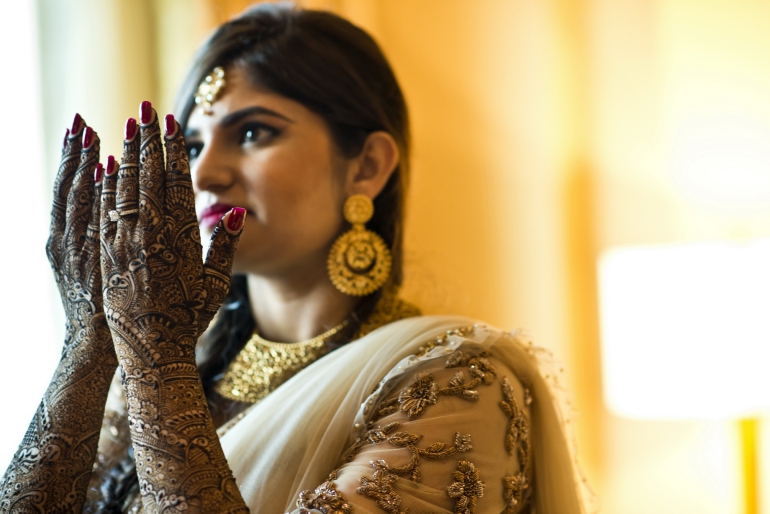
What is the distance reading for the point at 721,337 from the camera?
5.63 feet

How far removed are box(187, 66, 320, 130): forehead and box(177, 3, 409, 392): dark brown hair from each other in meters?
0.01

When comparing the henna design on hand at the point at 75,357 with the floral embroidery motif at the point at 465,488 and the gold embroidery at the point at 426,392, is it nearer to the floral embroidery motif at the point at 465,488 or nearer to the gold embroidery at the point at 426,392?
the gold embroidery at the point at 426,392

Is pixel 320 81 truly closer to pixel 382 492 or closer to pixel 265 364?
pixel 265 364

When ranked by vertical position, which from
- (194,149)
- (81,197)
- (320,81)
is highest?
(320,81)

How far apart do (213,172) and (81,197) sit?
0.27m

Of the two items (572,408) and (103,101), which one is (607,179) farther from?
(103,101)

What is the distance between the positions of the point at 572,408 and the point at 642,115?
1025 mm

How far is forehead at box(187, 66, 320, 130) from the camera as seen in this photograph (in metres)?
1.25

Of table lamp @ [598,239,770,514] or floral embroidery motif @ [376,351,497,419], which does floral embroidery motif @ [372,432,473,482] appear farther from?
table lamp @ [598,239,770,514]

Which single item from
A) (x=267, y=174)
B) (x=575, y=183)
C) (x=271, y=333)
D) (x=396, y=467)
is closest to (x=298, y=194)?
(x=267, y=174)

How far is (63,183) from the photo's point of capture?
980mm

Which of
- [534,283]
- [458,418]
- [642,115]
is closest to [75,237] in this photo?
[458,418]

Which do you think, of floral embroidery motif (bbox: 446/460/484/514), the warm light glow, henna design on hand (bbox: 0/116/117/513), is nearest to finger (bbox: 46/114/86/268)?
henna design on hand (bbox: 0/116/117/513)

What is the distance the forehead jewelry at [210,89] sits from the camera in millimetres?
1271
